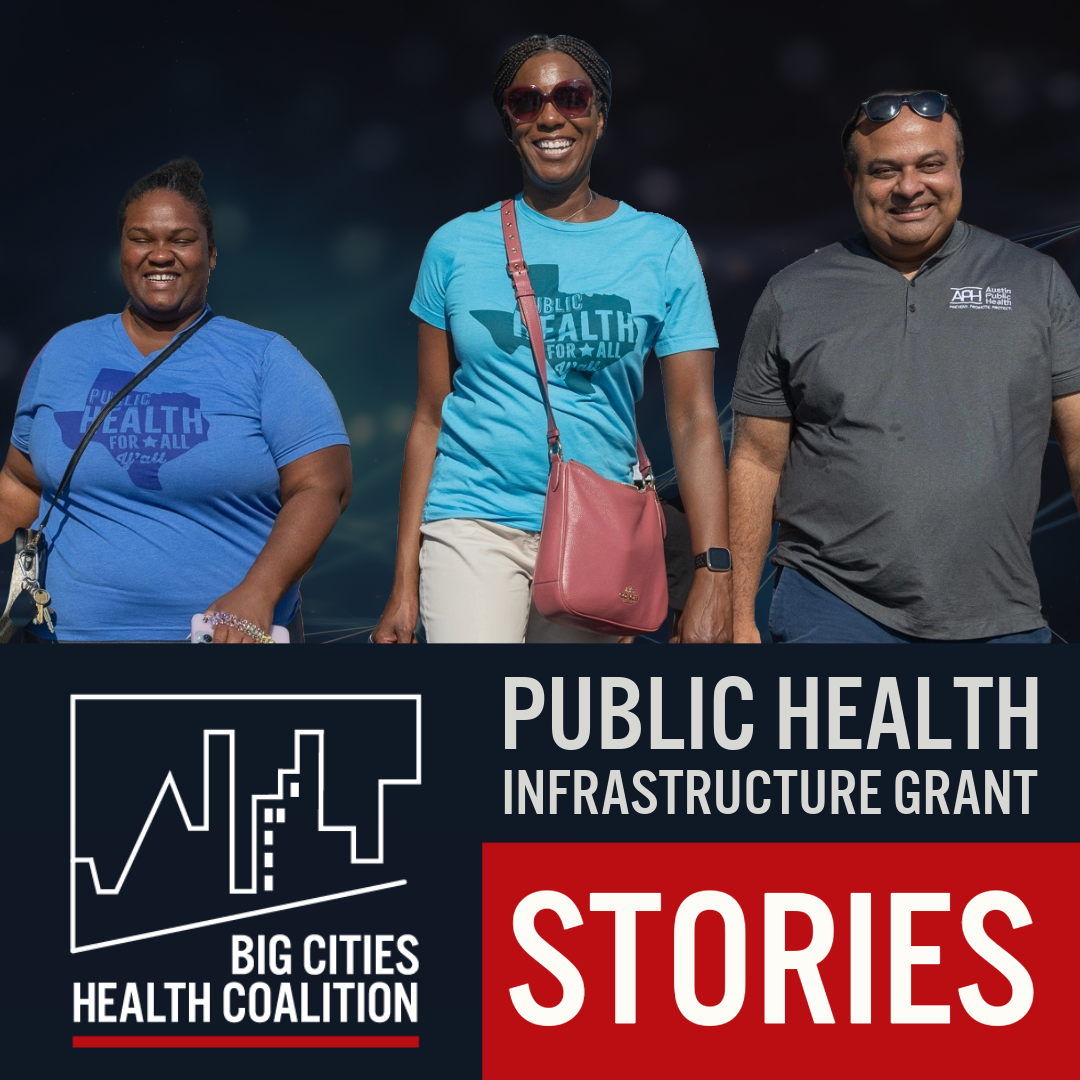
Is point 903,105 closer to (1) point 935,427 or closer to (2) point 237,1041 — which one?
(1) point 935,427

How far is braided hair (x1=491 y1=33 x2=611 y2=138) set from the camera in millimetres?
2771

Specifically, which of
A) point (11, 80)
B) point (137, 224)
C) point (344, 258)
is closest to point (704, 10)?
point (344, 258)

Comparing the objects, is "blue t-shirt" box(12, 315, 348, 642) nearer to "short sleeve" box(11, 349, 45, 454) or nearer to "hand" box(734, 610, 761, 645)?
"short sleeve" box(11, 349, 45, 454)

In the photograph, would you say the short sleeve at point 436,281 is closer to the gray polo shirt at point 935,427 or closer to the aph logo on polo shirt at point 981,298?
the gray polo shirt at point 935,427

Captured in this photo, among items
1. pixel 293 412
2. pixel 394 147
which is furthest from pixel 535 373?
pixel 394 147

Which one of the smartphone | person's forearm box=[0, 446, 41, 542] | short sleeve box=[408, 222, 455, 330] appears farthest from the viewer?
person's forearm box=[0, 446, 41, 542]

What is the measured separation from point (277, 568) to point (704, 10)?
116 inches

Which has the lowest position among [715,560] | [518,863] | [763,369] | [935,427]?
[518,863]

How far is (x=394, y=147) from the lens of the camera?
4.95 metres

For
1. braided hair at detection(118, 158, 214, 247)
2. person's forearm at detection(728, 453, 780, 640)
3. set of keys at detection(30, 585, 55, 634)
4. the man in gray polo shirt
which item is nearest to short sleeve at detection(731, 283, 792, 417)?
the man in gray polo shirt

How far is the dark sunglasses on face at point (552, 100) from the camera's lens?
273 centimetres

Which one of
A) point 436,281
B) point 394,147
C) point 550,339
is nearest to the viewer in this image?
point 550,339

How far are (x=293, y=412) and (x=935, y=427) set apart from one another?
1.16m

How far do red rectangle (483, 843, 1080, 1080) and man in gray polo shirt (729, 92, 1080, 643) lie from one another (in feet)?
2.10
